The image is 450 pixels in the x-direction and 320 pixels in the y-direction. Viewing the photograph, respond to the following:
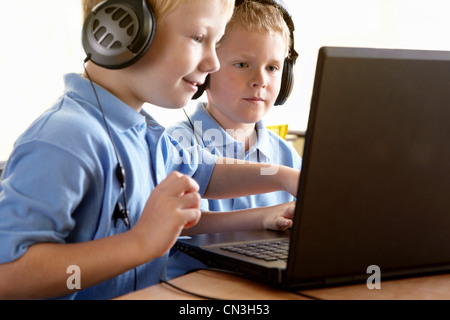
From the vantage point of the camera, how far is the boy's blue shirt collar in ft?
2.98

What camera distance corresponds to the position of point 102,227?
32.8 inches

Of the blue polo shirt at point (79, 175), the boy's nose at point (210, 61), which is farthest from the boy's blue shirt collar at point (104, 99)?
the boy's nose at point (210, 61)

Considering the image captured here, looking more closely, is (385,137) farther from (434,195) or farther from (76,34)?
(76,34)

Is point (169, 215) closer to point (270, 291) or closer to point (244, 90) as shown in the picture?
point (270, 291)

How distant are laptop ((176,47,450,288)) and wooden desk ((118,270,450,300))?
15 mm

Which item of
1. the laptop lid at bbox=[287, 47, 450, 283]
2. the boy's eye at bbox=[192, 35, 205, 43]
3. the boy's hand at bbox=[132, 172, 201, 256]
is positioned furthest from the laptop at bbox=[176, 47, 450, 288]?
the boy's eye at bbox=[192, 35, 205, 43]

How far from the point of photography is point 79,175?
76 cm

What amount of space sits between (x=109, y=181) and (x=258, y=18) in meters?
0.74

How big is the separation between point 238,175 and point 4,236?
1.92 feet

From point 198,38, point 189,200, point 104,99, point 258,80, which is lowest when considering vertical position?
point 189,200

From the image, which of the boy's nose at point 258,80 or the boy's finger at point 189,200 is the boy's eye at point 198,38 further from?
the boy's nose at point 258,80

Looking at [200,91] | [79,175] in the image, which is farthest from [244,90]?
[79,175]

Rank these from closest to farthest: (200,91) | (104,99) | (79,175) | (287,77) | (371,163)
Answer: (371,163), (79,175), (104,99), (200,91), (287,77)

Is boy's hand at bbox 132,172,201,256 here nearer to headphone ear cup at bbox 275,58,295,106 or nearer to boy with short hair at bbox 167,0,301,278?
boy with short hair at bbox 167,0,301,278
